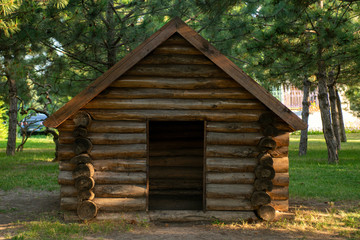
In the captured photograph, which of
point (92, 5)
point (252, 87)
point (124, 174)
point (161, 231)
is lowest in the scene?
point (161, 231)

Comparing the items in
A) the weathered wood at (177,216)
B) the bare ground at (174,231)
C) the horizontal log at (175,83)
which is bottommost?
the bare ground at (174,231)

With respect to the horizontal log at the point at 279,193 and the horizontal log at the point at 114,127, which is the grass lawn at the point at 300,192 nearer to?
the horizontal log at the point at 279,193

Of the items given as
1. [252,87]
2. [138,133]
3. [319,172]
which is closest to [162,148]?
[138,133]

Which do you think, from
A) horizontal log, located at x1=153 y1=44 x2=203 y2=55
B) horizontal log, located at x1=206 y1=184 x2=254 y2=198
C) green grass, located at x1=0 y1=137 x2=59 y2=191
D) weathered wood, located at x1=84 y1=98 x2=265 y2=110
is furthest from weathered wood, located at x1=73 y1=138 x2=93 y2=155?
green grass, located at x1=0 y1=137 x2=59 y2=191

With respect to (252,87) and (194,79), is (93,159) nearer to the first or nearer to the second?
(194,79)

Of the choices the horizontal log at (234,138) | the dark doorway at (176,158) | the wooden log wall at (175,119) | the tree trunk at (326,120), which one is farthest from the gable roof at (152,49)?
the tree trunk at (326,120)

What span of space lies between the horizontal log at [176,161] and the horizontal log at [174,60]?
12.6ft

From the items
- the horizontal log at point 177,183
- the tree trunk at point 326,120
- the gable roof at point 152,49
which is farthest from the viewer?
the tree trunk at point 326,120

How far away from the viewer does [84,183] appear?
312 inches

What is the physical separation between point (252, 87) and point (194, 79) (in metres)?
1.08

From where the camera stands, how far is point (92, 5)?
1260 cm

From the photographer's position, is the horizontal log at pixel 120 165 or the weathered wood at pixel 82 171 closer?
the weathered wood at pixel 82 171

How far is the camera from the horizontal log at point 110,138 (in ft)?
26.7

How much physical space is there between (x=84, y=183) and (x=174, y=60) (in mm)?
2770
